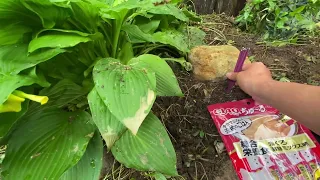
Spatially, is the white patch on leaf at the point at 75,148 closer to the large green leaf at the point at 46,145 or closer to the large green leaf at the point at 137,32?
the large green leaf at the point at 46,145

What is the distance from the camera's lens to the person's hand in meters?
1.07

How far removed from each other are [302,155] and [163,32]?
75 cm

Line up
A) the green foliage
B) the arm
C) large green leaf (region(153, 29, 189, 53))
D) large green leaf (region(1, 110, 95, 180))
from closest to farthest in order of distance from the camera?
the arm
large green leaf (region(1, 110, 95, 180))
large green leaf (region(153, 29, 189, 53))
the green foliage

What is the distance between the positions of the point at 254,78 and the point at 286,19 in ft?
2.90

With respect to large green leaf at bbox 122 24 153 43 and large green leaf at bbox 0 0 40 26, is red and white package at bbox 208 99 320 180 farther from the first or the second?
large green leaf at bbox 0 0 40 26

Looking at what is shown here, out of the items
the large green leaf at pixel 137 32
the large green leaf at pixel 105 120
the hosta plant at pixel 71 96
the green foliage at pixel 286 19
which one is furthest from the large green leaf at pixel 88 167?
the green foliage at pixel 286 19

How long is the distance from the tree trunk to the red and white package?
1085 millimetres

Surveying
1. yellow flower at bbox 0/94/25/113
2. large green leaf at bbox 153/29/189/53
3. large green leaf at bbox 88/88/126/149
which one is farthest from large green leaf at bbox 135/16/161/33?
yellow flower at bbox 0/94/25/113

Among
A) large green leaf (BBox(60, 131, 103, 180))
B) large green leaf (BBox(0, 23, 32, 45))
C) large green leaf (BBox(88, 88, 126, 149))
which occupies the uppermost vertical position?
large green leaf (BBox(0, 23, 32, 45))

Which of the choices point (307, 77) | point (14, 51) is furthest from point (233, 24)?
point (14, 51)

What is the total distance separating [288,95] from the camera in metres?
0.95

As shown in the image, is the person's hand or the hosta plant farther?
the person's hand

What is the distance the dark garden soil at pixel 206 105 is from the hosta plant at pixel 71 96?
7.9 inches

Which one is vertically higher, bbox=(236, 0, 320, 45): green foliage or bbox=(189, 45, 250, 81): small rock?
bbox=(236, 0, 320, 45): green foliage
